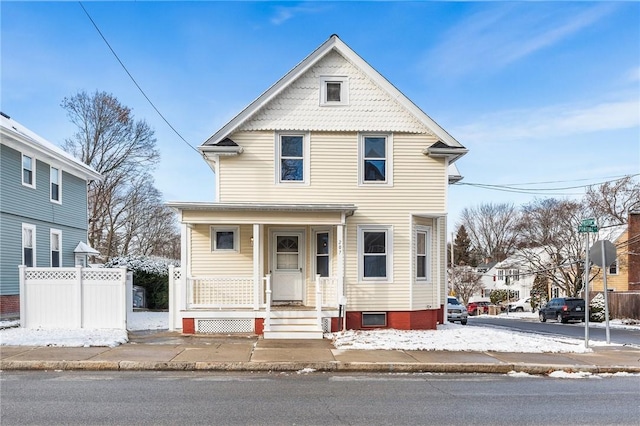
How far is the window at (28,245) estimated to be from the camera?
63.6 feet

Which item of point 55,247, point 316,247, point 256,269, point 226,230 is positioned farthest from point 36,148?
point 316,247

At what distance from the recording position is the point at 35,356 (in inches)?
410

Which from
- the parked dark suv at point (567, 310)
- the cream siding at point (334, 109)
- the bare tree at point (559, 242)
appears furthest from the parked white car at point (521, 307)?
the cream siding at point (334, 109)

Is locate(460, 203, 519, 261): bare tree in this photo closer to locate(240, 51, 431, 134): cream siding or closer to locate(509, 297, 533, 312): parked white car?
locate(509, 297, 533, 312): parked white car

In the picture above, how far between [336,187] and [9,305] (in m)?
12.0

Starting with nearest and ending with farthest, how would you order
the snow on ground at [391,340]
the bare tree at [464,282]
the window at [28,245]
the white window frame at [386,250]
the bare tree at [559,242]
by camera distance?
the snow on ground at [391,340] < the white window frame at [386,250] < the window at [28,245] < the bare tree at [559,242] < the bare tree at [464,282]

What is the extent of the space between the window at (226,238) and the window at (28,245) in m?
8.41

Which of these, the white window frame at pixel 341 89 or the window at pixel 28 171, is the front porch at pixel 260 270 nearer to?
the white window frame at pixel 341 89

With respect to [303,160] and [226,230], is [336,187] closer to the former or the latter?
[303,160]

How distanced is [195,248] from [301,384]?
774 cm

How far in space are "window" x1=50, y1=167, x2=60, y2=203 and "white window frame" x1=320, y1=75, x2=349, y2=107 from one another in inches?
488

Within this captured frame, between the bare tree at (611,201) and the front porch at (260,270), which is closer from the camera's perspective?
the front porch at (260,270)

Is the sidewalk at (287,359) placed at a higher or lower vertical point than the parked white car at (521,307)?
higher

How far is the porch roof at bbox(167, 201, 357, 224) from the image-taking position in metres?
14.2
